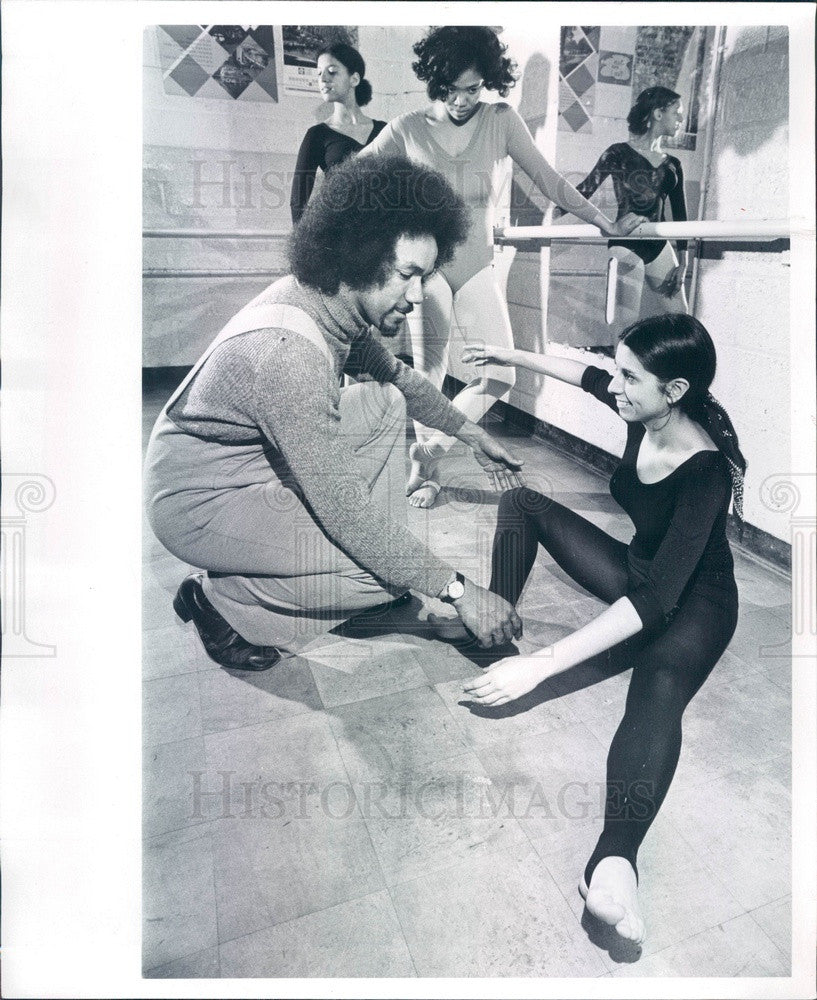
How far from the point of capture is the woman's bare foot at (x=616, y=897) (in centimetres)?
126

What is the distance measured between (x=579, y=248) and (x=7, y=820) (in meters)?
2.00

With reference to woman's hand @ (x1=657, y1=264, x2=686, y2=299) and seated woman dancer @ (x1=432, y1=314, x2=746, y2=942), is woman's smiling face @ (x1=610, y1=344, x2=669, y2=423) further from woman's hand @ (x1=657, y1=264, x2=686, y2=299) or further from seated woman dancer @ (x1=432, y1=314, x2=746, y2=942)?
woman's hand @ (x1=657, y1=264, x2=686, y2=299)

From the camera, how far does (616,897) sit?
1.28 metres

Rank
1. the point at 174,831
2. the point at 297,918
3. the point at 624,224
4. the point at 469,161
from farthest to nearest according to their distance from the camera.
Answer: the point at 624,224 < the point at 469,161 < the point at 174,831 < the point at 297,918

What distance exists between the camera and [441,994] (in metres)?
1.30

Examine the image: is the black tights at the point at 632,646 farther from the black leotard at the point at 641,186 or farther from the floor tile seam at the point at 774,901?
the black leotard at the point at 641,186

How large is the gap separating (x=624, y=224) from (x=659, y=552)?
853 mm

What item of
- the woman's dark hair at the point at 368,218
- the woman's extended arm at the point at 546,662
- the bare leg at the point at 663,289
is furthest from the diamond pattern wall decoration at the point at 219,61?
the woman's extended arm at the point at 546,662

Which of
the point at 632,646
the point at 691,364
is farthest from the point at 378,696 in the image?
the point at 691,364

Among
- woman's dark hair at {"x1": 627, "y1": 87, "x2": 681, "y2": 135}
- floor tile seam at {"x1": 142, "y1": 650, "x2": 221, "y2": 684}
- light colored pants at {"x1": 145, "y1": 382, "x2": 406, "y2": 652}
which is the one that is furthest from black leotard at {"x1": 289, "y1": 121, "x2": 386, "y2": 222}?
floor tile seam at {"x1": 142, "y1": 650, "x2": 221, "y2": 684}

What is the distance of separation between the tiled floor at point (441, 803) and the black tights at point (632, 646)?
36 mm

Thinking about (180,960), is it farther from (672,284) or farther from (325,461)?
(672,284)

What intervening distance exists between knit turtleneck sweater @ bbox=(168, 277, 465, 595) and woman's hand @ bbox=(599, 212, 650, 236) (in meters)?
0.65

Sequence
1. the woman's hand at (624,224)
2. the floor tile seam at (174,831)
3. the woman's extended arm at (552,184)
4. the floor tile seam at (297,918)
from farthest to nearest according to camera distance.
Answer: the woman's hand at (624,224), the woman's extended arm at (552,184), the floor tile seam at (174,831), the floor tile seam at (297,918)
